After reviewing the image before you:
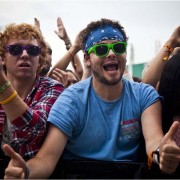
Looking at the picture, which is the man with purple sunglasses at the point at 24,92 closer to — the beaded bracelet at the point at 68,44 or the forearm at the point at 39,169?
the forearm at the point at 39,169

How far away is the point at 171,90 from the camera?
85.6 inches

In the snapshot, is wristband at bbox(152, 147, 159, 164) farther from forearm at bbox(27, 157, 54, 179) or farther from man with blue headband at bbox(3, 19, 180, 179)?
forearm at bbox(27, 157, 54, 179)

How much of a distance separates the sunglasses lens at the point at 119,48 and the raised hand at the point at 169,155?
92 centimetres

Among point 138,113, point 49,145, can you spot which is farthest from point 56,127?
point 138,113

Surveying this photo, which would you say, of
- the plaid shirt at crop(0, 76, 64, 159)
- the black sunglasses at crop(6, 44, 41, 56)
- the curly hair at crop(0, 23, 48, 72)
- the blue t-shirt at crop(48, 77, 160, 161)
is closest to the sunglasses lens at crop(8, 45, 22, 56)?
the black sunglasses at crop(6, 44, 41, 56)

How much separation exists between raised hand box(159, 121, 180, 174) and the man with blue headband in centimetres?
6

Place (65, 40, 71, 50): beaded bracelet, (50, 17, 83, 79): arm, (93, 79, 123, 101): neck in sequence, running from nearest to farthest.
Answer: (93, 79, 123, 101): neck < (50, 17, 83, 79): arm < (65, 40, 71, 50): beaded bracelet

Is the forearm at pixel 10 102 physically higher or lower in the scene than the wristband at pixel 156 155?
higher

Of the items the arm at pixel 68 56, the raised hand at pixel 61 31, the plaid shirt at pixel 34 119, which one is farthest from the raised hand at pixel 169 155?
the raised hand at pixel 61 31

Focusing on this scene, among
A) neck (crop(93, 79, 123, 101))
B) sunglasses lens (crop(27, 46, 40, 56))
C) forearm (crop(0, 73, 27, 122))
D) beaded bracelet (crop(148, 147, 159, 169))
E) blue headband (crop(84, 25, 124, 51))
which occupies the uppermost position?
blue headband (crop(84, 25, 124, 51))

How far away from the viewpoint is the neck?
7.60ft

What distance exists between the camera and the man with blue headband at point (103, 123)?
1.88 m

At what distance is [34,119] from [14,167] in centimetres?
34

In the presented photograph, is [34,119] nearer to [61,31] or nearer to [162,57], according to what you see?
[162,57]
